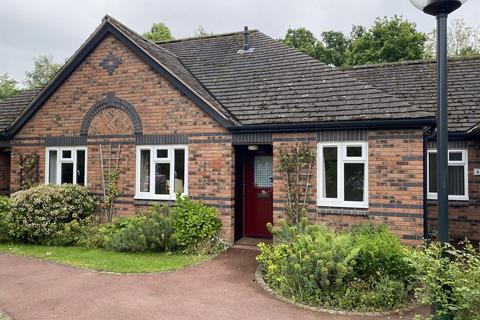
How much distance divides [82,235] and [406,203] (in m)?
8.12

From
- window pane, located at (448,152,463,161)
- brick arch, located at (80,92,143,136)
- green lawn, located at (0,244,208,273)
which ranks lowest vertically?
green lawn, located at (0,244,208,273)

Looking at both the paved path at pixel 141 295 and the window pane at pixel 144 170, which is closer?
the paved path at pixel 141 295

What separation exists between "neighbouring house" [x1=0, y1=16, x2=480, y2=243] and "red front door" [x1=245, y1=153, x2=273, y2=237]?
0.09ft

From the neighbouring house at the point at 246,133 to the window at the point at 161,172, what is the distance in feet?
0.12

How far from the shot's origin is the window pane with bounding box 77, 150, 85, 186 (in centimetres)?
1121

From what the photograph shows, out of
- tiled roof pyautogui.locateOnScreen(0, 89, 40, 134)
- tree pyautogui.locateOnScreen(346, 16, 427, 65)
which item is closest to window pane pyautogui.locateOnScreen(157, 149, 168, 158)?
tiled roof pyautogui.locateOnScreen(0, 89, 40, 134)

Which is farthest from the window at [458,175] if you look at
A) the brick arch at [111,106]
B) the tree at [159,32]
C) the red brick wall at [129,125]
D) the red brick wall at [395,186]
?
the tree at [159,32]

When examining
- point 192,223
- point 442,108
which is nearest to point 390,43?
point 192,223

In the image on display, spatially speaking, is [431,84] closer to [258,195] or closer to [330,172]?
[330,172]

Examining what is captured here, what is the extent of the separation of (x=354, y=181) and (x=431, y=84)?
584cm

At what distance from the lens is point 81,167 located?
11.2m

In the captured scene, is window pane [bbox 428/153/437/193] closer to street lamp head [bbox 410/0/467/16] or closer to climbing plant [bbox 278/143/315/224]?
climbing plant [bbox 278/143/315/224]

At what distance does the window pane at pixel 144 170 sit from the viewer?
34.4ft

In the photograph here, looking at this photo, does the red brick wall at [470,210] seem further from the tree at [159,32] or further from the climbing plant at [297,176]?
the tree at [159,32]
